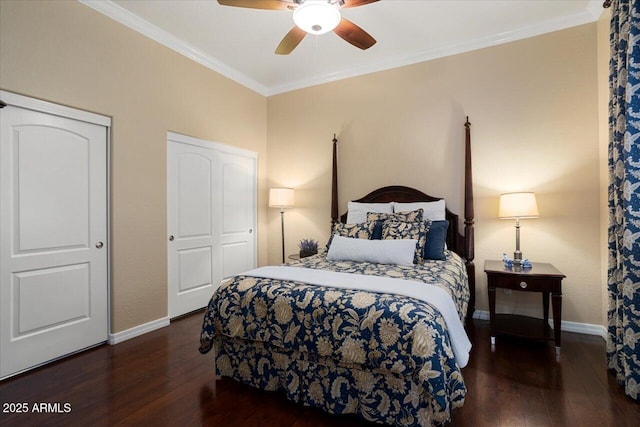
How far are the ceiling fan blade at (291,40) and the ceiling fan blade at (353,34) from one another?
11.0 inches

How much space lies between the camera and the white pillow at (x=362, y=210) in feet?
11.8

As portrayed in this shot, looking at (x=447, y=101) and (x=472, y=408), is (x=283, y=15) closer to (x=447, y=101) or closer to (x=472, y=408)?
(x=447, y=101)

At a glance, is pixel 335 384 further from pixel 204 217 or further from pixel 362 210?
pixel 204 217

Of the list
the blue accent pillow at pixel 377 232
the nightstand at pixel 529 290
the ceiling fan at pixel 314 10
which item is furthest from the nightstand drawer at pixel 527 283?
the ceiling fan at pixel 314 10

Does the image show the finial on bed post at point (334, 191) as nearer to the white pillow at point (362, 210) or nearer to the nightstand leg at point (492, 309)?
the white pillow at point (362, 210)

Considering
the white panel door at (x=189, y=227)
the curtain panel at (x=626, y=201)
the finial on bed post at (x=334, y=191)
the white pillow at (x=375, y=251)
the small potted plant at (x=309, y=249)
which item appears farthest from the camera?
the finial on bed post at (x=334, y=191)

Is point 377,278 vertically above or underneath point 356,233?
underneath

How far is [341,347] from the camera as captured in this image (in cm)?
172

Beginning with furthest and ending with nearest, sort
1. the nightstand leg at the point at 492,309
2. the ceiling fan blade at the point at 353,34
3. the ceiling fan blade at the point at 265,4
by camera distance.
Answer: the nightstand leg at the point at 492,309 → the ceiling fan blade at the point at 353,34 → the ceiling fan blade at the point at 265,4

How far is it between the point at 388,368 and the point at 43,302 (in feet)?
8.55

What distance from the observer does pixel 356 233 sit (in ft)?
10.2

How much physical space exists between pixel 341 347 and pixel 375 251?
1.13 metres

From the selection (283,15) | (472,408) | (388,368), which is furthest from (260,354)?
(283,15)

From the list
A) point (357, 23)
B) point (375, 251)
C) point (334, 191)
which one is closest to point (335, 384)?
point (375, 251)
